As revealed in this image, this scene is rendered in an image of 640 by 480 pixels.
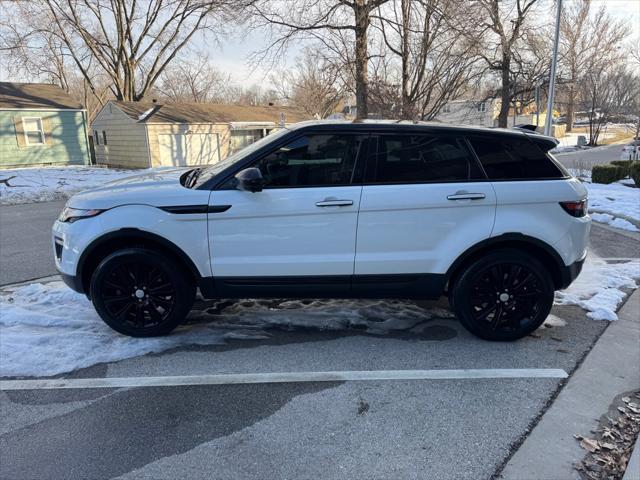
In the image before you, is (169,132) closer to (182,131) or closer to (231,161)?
(182,131)

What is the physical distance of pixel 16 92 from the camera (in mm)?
25266

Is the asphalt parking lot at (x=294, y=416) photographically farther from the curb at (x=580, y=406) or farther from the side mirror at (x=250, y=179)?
the side mirror at (x=250, y=179)

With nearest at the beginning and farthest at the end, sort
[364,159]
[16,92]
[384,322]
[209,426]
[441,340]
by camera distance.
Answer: [209,426], [364,159], [441,340], [384,322], [16,92]

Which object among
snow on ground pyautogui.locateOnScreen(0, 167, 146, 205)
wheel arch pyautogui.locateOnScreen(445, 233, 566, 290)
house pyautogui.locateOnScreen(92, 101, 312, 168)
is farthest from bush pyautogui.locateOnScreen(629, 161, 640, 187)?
house pyautogui.locateOnScreen(92, 101, 312, 168)

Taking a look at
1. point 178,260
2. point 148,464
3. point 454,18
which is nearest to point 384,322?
point 178,260

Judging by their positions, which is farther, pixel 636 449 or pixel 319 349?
pixel 319 349

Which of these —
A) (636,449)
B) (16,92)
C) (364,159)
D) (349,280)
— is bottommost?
(636,449)

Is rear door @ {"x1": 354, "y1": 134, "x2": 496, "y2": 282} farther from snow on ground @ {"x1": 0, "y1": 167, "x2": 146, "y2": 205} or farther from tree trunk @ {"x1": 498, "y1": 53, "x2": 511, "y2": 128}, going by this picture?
tree trunk @ {"x1": 498, "y1": 53, "x2": 511, "y2": 128}

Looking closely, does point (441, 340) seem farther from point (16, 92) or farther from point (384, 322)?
point (16, 92)

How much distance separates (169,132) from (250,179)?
2359cm

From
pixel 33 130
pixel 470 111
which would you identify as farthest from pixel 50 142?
pixel 470 111

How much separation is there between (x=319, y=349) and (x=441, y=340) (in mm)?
1085

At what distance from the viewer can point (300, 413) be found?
10.2ft

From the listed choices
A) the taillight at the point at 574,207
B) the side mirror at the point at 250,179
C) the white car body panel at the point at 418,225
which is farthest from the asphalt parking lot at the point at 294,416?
the side mirror at the point at 250,179
